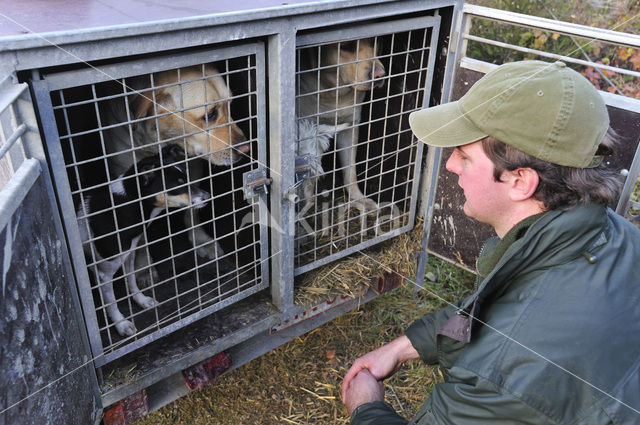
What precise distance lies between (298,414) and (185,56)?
6.70ft

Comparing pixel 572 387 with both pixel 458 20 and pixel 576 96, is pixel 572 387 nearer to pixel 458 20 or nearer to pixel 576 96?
pixel 576 96

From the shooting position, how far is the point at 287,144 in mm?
2473

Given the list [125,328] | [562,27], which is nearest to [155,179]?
[125,328]

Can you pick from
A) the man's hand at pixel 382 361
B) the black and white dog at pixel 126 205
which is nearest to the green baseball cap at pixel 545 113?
the man's hand at pixel 382 361

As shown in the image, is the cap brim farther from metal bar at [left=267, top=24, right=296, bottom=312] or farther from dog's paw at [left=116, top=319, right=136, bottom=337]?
dog's paw at [left=116, top=319, right=136, bottom=337]

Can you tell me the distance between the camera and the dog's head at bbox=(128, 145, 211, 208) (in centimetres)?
258

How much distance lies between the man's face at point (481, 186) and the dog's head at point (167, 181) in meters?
1.21

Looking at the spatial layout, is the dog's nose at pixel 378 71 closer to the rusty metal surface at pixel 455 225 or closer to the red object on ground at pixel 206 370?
the rusty metal surface at pixel 455 225

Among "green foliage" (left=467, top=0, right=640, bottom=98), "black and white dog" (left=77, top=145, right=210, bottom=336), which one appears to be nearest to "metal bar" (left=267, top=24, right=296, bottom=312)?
"black and white dog" (left=77, top=145, right=210, bottom=336)

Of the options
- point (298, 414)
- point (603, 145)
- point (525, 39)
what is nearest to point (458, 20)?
point (603, 145)

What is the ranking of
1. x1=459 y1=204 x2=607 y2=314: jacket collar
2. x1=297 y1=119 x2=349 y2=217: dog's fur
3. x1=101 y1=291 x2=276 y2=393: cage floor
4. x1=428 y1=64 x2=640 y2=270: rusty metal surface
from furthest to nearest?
x1=297 y1=119 x2=349 y2=217: dog's fur < x1=428 y1=64 x2=640 y2=270: rusty metal surface < x1=101 y1=291 x2=276 y2=393: cage floor < x1=459 y1=204 x2=607 y2=314: jacket collar

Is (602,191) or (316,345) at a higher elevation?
(602,191)

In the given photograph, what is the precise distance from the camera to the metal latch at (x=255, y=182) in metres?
2.48

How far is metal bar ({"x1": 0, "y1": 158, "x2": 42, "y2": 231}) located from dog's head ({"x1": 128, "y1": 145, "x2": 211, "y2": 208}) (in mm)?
750
